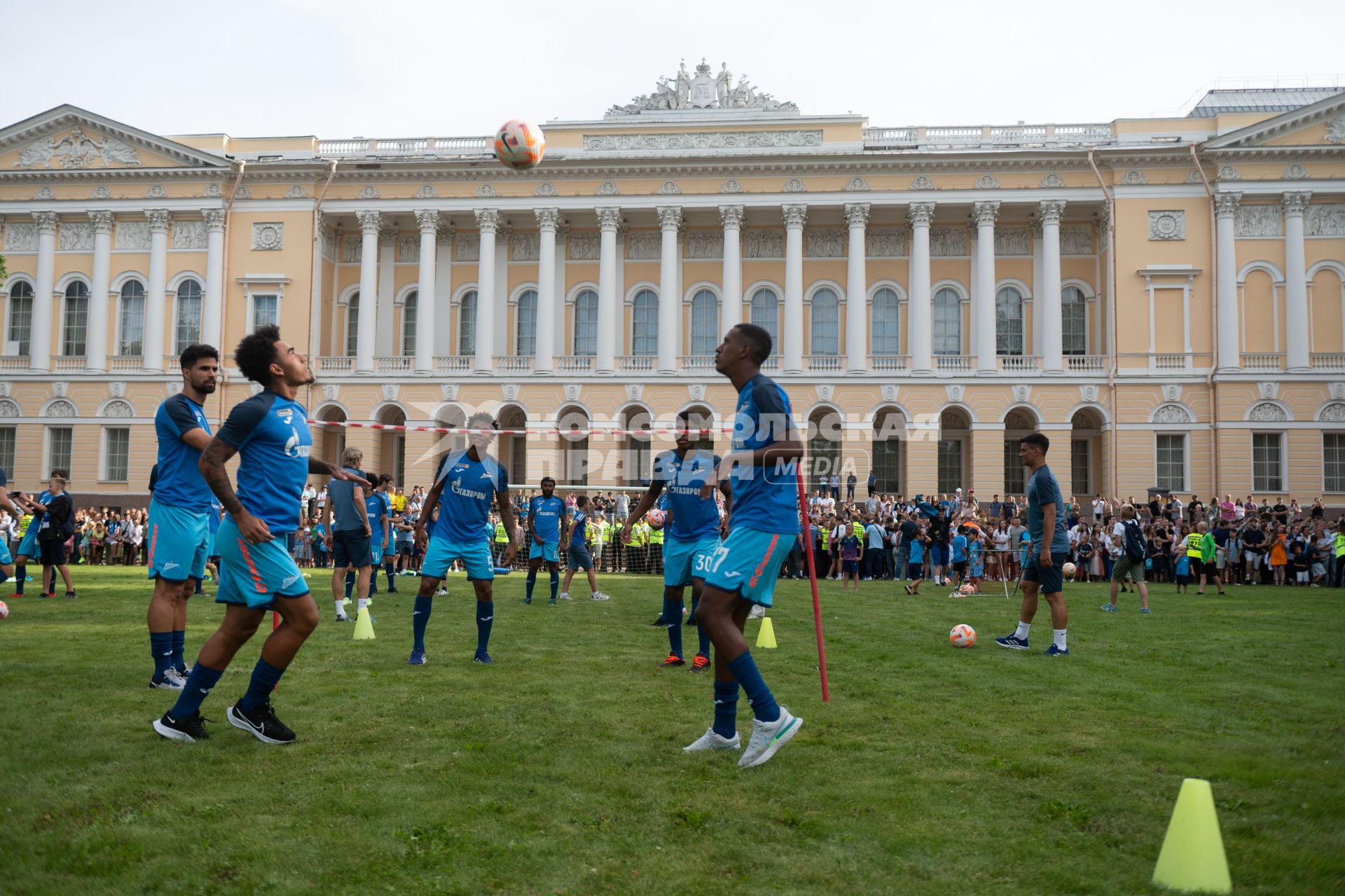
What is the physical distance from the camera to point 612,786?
5121 millimetres

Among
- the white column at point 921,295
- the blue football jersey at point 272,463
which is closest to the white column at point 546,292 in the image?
the white column at point 921,295

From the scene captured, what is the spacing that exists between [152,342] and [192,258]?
432 cm

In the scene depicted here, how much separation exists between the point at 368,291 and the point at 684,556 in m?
38.2

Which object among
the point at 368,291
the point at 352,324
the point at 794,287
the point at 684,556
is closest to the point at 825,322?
the point at 794,287

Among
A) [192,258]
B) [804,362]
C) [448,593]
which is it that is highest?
[192,258]

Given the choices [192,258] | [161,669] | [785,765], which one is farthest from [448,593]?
[192,258]

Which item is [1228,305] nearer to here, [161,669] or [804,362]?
[804,362]

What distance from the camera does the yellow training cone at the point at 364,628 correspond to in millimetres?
11094

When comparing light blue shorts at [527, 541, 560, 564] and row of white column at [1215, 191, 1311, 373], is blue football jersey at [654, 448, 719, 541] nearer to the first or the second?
light blue shorts at [527, 541, 560, 564]

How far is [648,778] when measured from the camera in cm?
527

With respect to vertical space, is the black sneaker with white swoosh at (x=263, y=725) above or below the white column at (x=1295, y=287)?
below

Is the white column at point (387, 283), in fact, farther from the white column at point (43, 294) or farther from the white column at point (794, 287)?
the white column at point (794, 287)

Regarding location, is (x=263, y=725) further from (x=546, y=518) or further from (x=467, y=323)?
(x=467, y=323)

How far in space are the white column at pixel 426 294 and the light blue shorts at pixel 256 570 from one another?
39149 millimetres
